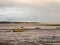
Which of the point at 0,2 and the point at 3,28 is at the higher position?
the point at 0,2

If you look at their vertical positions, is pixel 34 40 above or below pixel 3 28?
below

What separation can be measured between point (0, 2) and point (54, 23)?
0.64 meters

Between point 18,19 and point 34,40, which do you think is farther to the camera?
point 18,19

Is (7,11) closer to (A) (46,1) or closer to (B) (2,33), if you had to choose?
(B) (2,33)

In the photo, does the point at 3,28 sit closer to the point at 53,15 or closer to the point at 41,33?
the point at 41,33

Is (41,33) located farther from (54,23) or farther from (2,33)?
(2,33)

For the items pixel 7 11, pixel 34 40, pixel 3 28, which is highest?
pixel 7 11

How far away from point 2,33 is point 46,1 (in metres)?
Answer: 0.60

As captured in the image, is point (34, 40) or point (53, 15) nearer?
point (34, 40)

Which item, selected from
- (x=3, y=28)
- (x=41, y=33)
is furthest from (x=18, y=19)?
(x=41, y=33)

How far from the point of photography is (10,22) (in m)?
1.11

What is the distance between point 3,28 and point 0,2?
322 millimetres

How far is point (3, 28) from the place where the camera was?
1065 mm

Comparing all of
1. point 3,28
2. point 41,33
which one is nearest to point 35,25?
point 41,33
